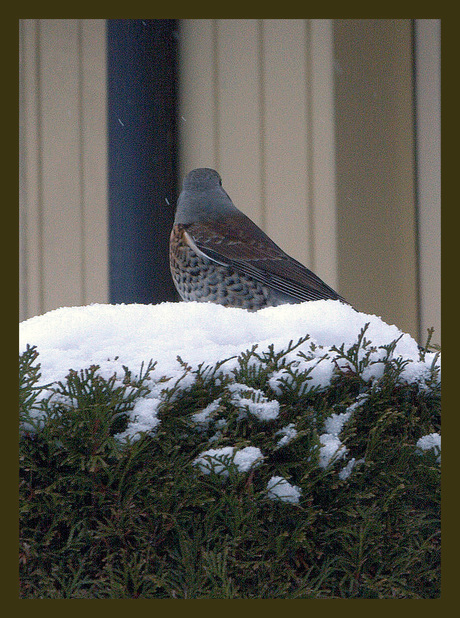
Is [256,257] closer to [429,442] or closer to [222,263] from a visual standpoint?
[222,263]

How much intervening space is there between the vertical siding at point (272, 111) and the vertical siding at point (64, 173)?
385 millimetres

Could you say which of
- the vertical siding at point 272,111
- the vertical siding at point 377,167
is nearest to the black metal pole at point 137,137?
the vertical siding at point 272,111

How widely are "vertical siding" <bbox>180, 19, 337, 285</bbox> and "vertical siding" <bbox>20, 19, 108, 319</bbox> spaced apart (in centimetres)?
38

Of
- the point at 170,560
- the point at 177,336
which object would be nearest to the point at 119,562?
the point at 170,560

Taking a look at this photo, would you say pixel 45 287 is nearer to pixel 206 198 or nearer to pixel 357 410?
pixel 206 198

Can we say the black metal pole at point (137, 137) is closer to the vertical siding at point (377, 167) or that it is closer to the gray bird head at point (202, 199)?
the gray bird head at point (202, 199)

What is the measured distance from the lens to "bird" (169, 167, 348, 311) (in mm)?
2670

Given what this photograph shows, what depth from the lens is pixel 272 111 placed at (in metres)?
2.82

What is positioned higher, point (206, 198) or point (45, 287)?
point (206, 198)

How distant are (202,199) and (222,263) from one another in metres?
0.30

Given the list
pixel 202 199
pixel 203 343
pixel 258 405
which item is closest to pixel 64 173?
pixel 202 199

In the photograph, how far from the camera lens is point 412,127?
7.86ft

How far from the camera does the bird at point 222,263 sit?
2.67 meters

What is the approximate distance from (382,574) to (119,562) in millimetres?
570
